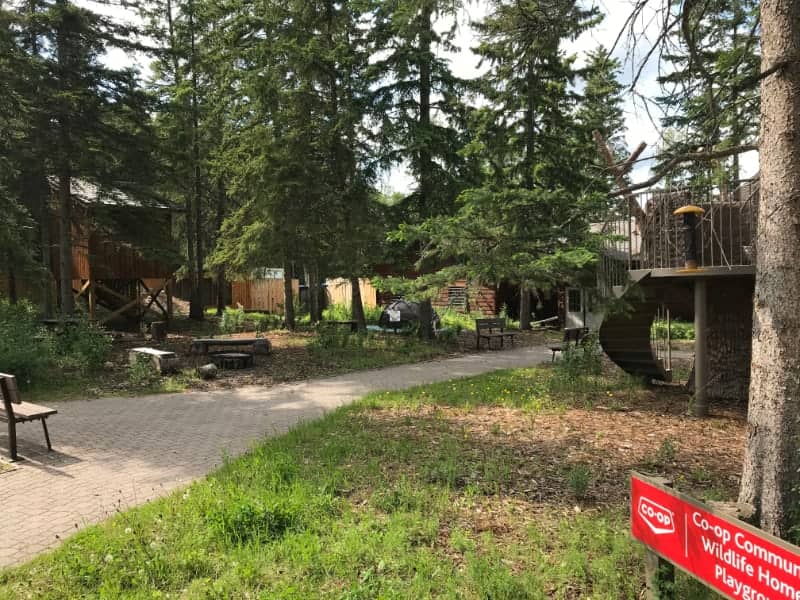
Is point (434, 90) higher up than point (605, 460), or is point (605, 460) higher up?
point (434, 90)

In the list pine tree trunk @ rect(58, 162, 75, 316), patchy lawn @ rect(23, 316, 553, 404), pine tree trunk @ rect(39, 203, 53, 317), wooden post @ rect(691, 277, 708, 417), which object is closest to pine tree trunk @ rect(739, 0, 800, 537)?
wooden post @ rect(691, 277, 708, 417)

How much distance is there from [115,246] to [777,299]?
19.5 meters

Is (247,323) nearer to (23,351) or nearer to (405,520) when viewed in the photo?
(23,351)

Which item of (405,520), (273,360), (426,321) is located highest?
(426,321)

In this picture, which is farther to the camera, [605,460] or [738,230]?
[738,230]

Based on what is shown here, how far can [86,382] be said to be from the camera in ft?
36.2

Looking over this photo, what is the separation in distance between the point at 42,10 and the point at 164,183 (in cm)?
523

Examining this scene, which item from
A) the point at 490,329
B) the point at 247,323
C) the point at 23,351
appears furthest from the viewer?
the point at 247,323

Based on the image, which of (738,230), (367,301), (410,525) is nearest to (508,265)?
(410,525)

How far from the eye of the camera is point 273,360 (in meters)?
13.9

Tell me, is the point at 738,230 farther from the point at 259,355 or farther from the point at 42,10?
the point at 42,10

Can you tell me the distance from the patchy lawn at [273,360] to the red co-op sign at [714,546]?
31.0 ft

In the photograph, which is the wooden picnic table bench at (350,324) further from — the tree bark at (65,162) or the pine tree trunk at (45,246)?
the pine tree trunk at (45,246)

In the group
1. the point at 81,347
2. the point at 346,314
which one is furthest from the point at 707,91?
the point at 346,314
